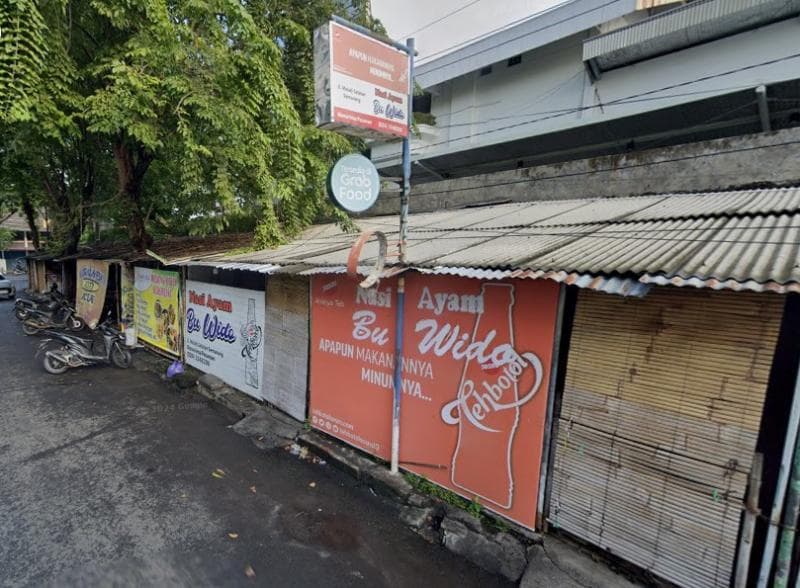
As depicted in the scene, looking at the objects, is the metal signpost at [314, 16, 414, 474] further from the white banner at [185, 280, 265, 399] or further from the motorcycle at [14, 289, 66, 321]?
the motorcycle at [14, 289, 66, 321]

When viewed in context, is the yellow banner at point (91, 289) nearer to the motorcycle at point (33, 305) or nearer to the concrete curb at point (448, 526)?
the motorcycle at point (33, 305)

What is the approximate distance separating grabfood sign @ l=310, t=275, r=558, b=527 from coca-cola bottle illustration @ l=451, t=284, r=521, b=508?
0.04ft

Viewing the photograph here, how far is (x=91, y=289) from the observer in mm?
13031

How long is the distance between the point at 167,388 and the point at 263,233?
3927mm

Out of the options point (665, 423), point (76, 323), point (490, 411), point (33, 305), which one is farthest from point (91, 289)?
point (665, 423)

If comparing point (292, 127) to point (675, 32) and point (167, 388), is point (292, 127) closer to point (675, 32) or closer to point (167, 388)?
point (167, 388)

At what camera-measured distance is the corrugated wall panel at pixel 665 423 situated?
8.87 feet

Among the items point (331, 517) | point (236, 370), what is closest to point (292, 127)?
point (236, 370)

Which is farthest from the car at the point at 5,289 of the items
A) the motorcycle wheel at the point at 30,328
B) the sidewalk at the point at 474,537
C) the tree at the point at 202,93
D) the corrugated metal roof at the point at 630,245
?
the sidewalk at the point at 474,537

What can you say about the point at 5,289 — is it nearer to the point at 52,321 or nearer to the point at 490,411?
the point at 52,321

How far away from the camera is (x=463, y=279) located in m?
4.12

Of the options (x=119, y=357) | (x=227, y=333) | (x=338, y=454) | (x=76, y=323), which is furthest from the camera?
(x=76, y=323)

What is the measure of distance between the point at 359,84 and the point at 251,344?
16.7 ft

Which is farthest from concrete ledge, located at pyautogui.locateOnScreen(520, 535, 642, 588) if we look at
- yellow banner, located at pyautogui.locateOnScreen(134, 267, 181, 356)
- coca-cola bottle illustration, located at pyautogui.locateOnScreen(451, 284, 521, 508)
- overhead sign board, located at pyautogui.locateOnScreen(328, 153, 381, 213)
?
yellow banner, located at pyautogui.locateOnScreen(134, 267, 181, 356)
